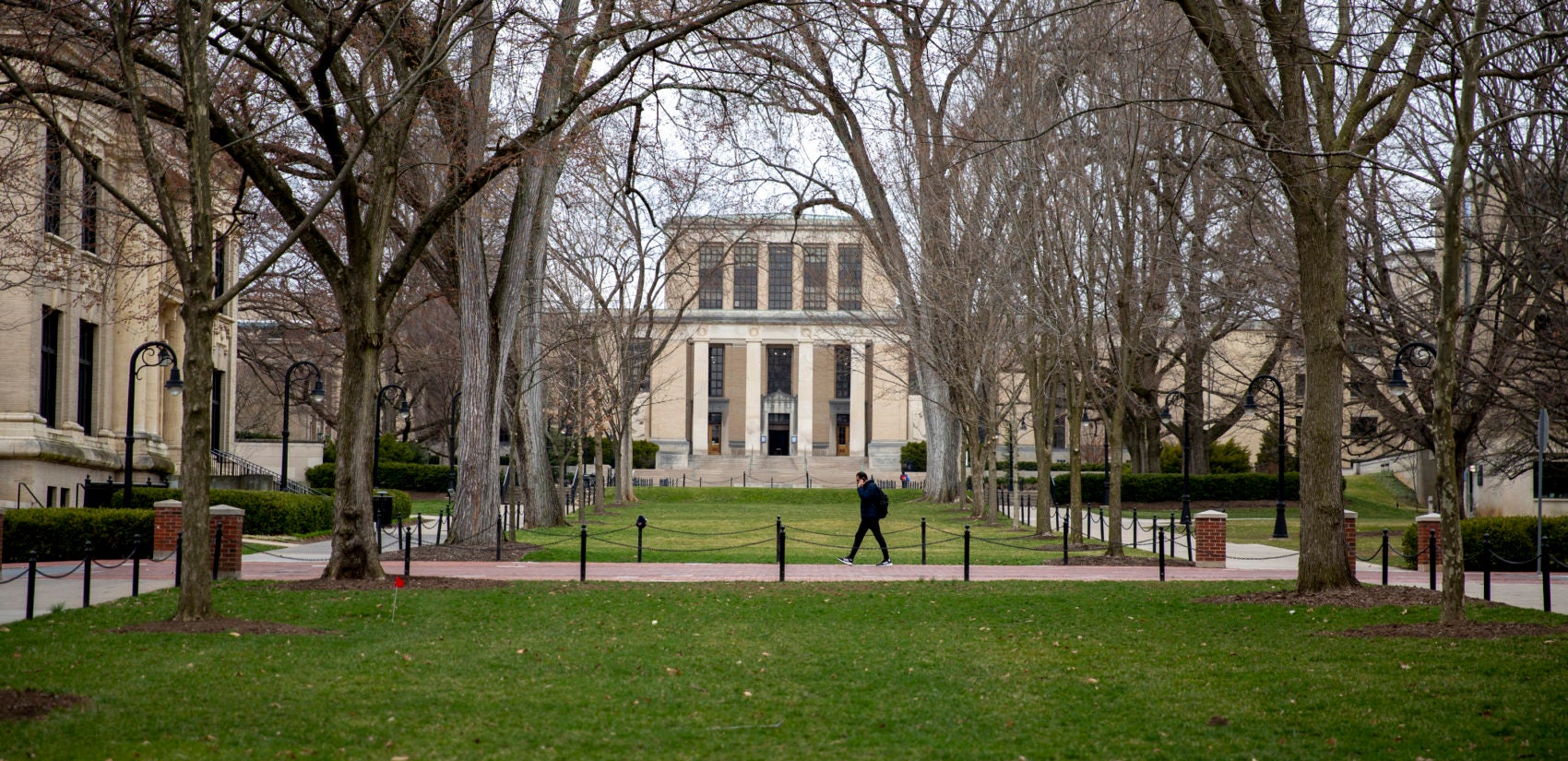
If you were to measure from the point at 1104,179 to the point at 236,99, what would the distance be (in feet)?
40.9

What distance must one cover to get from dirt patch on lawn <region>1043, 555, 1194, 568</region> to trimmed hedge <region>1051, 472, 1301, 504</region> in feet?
73.8

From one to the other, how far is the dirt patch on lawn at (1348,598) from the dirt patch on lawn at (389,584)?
336 inches

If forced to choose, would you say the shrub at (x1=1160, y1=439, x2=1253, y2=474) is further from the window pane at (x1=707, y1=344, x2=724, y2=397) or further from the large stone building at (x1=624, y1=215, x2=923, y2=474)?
the window pane at (x1=707, y1=344, x2=724, y2=397)

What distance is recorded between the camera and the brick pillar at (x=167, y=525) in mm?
18906

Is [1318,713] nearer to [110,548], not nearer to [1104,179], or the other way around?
[1104,179]

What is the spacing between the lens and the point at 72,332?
99.0 ft

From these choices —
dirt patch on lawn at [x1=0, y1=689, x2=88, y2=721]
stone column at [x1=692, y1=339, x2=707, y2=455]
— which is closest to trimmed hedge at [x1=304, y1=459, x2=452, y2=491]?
stone column at [x1=692, y1=339, x2=707, y2=455]

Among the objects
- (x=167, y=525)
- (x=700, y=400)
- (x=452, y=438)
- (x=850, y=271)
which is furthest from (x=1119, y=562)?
(x=700, y=400)

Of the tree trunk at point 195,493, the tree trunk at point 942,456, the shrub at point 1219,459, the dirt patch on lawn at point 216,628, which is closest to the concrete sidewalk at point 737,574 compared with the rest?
the tree trunk at point 195,493

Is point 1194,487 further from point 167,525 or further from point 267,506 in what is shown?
point 167,525

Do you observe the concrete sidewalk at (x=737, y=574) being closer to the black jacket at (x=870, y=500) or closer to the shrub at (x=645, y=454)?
the black jacket at (x=870, y=500)

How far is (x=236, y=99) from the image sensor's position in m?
15.3

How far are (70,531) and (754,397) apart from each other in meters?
59.6

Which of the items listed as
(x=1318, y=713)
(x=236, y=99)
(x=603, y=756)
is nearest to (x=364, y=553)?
(x=236, y=99)
